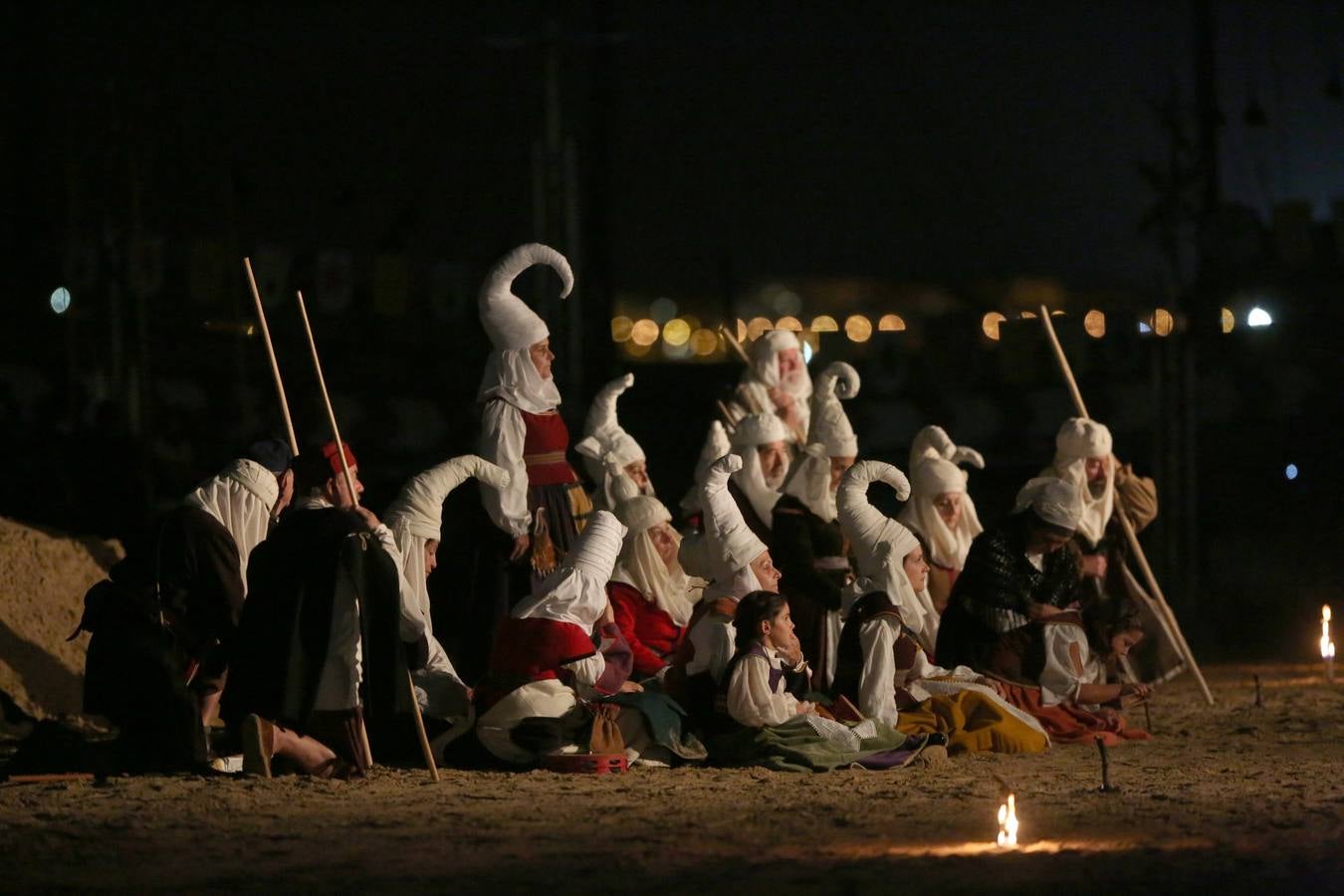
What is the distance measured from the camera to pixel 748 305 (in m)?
38.0

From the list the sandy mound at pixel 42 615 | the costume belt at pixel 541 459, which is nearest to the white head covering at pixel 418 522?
the costume belt at pixel 541 459

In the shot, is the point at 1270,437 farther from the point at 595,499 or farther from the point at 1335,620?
the point at 595,499

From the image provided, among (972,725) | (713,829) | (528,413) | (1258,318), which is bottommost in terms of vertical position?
(713,829)

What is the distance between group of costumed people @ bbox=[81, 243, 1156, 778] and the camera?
9.27 meters

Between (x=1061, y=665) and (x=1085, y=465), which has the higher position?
(x=1085, y=465)

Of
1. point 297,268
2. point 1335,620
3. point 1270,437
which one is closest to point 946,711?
point 1335,620

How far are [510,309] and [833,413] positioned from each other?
6.53ft

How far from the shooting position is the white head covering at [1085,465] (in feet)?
39.6

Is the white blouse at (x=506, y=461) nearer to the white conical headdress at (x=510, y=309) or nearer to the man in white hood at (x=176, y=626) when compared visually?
the white conical headdress at (x=510, y=309)

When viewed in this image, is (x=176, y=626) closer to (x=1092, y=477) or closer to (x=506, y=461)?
(x=506, y=461)

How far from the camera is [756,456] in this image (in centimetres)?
1209

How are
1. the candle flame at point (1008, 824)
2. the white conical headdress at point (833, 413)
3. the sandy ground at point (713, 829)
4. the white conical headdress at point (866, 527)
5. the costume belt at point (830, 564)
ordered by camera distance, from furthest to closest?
the white conical headdress at point (833, 413) < the costume belt at point (830, 564) < the white conical headdress at point (866, 527) < the candle flame at point (1008, 824) < the sandy ground at point (713, 829)

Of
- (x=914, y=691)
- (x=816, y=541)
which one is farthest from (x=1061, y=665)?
(x=816, y=541)

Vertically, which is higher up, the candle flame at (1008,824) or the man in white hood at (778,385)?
the man in white hood at (778,385)
